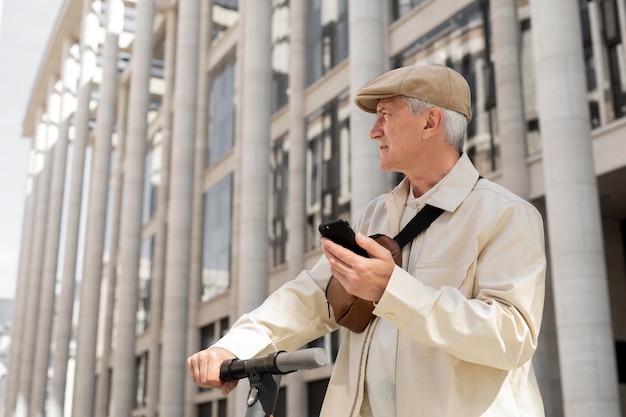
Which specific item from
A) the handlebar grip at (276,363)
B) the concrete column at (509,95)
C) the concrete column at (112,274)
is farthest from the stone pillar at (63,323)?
the handlebar grip at (276,363)

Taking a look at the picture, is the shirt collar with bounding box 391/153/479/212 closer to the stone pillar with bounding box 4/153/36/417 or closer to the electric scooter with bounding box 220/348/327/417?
the electric scooter with bounding box 220/348/327/417

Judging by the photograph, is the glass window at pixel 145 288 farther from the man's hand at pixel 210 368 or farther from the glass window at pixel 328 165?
the man's hand at pixel 210 368

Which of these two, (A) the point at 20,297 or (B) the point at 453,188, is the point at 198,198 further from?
(B) the point at 453,188

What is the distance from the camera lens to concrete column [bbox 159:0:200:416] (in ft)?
90.2

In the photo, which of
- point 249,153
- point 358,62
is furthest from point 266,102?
point 358,62

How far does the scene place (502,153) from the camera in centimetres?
1669

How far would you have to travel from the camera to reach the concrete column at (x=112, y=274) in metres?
40.2

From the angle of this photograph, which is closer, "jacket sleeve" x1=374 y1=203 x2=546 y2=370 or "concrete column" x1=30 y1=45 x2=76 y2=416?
"jacket sleeve" x1=374 y1=203 x2=546 y2=370

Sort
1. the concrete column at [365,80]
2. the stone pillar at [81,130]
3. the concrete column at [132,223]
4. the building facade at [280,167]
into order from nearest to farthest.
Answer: the building facade at [280,167]
the concrete column at [365,80]
the concrete column at [132,223]
the stone pillar at [81,130]

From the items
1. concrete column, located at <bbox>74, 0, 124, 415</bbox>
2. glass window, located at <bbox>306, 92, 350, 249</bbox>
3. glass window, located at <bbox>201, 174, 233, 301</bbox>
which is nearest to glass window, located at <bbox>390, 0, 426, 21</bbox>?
glass window, located at <bbox>306, 92, 350, 249</bbox>

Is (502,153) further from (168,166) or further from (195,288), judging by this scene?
(168,166)

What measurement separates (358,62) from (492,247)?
17389 mm

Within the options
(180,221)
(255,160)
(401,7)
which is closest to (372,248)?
(401,7)

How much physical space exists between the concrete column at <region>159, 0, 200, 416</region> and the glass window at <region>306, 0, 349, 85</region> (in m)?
7.18
